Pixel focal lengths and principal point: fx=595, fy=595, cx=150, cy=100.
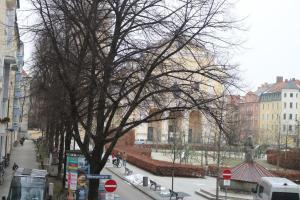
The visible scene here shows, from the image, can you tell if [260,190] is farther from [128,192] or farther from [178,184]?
[178,184]

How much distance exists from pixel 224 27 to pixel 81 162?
11.4 metres

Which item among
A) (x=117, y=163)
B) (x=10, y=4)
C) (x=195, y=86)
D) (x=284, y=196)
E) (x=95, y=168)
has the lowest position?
(x=117, y=163)

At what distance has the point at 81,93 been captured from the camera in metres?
25.0

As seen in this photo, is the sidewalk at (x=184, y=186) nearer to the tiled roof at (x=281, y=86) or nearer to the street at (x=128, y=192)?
the street at (x=128, y=192)

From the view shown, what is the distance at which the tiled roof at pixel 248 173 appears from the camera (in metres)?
41.4

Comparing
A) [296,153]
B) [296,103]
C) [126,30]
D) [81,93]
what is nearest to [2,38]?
[81,93]

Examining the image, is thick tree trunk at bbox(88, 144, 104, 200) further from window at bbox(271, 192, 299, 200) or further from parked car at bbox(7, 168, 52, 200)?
window at bbox(271, 192, 299, 200)

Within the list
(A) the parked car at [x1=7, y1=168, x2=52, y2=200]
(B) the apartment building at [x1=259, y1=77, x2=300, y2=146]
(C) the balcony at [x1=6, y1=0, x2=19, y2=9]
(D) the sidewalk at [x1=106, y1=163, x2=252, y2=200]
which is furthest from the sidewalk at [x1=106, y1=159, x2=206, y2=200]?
(B) the apartment building at [x1=259, y1=77, x2=300, y2=146]

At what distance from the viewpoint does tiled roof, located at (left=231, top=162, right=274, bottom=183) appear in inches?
1630

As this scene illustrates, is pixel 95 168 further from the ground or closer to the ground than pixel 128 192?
further from the ground

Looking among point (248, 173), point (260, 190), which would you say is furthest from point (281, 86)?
point (260, 190)

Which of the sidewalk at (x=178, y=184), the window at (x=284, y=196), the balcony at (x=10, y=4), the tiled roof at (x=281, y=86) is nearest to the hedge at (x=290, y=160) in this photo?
the sidewalk at (x=178, y=184)

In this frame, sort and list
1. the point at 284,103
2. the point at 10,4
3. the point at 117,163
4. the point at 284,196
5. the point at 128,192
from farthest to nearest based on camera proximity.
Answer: the point at 284,103 < the point at 117,163 < the point at 10,4 < the point at 128,192 < the point at 284,196

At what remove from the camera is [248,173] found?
1649 inches
